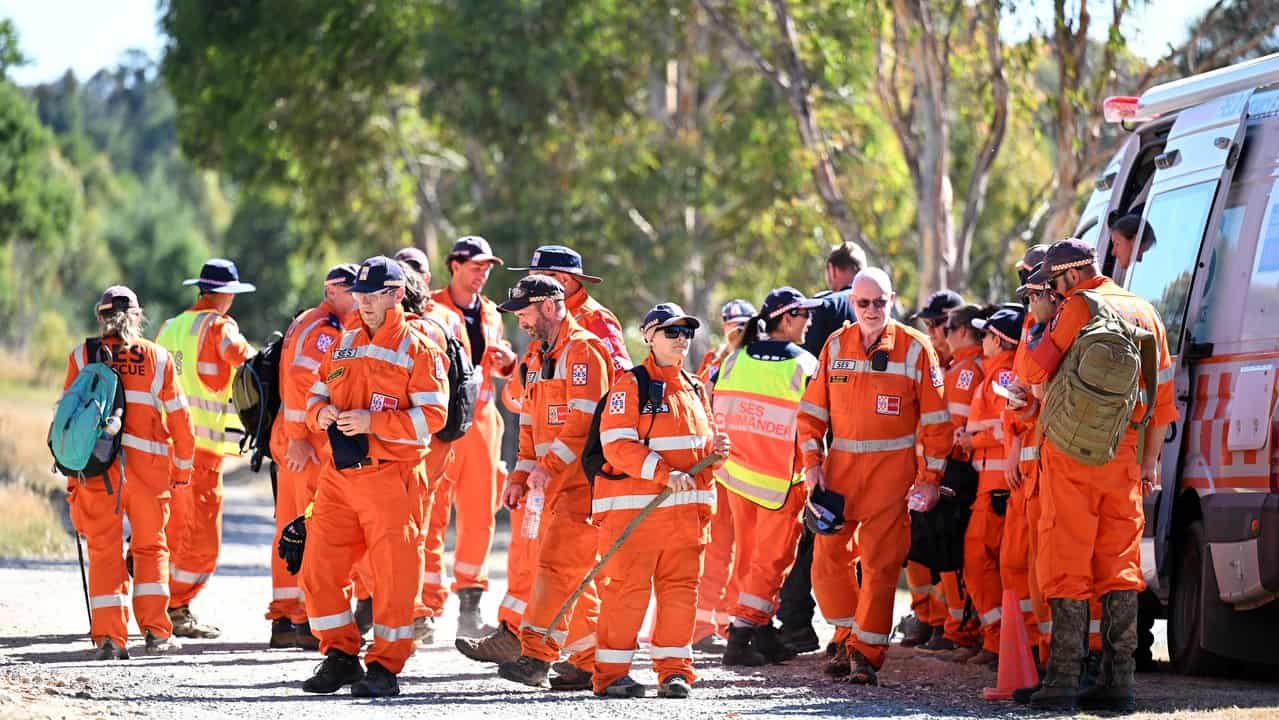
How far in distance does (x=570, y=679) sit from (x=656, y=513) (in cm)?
114

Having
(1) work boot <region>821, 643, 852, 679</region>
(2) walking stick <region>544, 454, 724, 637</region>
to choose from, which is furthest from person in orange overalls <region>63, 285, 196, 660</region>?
(1) work boot <region>821, 643, 852, 679</region>

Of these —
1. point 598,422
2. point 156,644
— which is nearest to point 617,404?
point 598,422

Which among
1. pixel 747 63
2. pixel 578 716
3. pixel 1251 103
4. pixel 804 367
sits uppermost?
pixel 747 63

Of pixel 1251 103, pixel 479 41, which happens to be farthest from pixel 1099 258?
pixel 479 41

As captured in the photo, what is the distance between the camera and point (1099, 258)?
419 inches

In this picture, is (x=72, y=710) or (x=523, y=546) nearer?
(x=72, y=710)

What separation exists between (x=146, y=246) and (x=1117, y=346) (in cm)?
8292

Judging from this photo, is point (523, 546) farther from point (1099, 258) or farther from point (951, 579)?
point (1099, 258)

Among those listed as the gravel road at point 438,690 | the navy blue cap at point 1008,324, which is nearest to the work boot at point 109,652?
the gravel road at point 438,690

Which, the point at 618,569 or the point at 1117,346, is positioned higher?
the point at 1117,346

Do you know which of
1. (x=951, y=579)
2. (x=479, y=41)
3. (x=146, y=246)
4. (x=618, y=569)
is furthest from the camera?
(x=146, y=246)

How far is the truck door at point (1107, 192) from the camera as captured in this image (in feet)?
35.2

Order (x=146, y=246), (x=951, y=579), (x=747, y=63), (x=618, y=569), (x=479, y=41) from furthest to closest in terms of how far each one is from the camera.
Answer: (x=146, y=246), (x=747, y=63), (x=479, y=41), (x=951, y=579), (x=618, y=569)

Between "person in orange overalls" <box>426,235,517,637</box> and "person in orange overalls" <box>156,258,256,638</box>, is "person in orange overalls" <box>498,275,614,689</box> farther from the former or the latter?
"person in orange overalls" <box>156,258,256,638</box>
